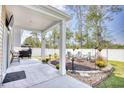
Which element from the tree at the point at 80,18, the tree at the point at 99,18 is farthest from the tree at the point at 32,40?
the tree at the point at 99,18

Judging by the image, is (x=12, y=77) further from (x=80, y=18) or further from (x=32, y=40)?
(x=32, y=40)

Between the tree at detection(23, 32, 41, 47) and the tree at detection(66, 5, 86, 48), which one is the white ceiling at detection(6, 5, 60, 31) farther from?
the tree at detection(23, 32, 41, 47)

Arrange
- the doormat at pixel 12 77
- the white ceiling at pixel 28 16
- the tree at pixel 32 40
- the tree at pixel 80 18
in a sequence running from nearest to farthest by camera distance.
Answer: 1. the doormat at pixel 12 77
2. the white ceiling at pixel 28 16
3. the tree at pixel 80 18
4. the tree at pixel 32 40

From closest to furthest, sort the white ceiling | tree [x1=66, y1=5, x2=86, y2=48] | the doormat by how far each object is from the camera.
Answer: the doormat, the white ceiling, tree [x1=66, y1=5, x2=86, y2=48]

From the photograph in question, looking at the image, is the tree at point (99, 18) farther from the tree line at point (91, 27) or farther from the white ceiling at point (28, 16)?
the white ceiling at point (28, 16)

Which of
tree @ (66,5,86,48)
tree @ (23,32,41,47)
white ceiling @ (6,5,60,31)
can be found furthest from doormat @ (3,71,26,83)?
tree @ (23,32,41,47)

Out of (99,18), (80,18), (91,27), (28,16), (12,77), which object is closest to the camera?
(12,77)

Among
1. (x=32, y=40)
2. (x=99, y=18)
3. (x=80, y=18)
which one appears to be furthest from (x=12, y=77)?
(x=32, y=40)

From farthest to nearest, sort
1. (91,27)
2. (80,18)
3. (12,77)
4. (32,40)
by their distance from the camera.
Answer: (32,40), (80,18), (91,27), (12,77)

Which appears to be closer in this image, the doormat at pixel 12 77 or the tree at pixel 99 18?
the doormat at pixel 12 77

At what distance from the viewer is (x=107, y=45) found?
353 inches
